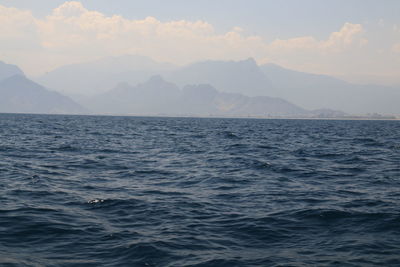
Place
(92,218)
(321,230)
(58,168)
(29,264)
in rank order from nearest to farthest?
(29,264) < (321,230) < (92,218) < (58,168)

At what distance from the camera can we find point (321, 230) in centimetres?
1234

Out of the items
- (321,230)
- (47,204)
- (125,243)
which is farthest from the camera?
(47,204)

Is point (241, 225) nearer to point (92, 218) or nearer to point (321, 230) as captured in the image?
point (321, 230)

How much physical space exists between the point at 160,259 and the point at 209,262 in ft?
4.07

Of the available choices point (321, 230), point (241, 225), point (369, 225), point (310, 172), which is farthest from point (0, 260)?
point (310, 172)

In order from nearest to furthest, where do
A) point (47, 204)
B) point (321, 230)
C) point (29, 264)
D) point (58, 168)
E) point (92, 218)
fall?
point (29, 264) < point (321, 230) < point (92, 218) < point (47, 204) < point (58, 168)

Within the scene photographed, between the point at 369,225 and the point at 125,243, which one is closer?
the point at 125,243

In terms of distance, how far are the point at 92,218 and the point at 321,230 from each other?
302 inches

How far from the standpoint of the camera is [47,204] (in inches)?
592

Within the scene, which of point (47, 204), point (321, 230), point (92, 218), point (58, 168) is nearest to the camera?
point (321, 230)

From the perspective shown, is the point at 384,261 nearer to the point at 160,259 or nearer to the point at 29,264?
the point at 160,259

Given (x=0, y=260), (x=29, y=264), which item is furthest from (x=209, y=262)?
(x=0, y=260)

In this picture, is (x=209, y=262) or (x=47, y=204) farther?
(x=47, y=204)

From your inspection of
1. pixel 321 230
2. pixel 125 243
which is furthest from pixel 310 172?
pixel 125 243
